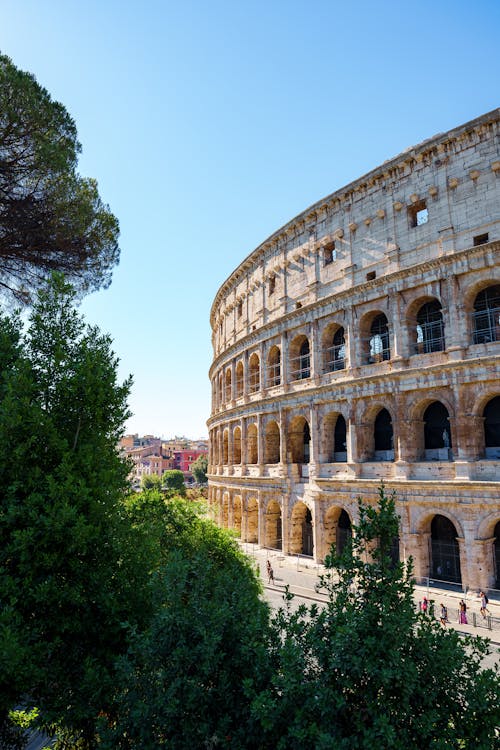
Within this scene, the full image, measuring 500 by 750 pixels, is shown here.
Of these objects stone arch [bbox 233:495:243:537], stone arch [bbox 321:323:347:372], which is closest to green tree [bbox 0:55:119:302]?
stone arch [bbox 321:323:347:372]

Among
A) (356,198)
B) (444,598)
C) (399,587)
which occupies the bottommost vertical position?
(444,598)

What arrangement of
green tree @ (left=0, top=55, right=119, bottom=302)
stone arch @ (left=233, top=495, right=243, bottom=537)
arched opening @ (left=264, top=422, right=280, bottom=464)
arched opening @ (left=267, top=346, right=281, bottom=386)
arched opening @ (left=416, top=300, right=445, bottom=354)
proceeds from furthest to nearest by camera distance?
stone arch @ (left=233, top=495, right=243, bottom=537) → arched opening @ (left=267, top=346, right=281, bottom=386) → arched opening @ (left=264, top=422, right=280, bottom=464) → arched opening @ (left=416, top=300, right=445, bottom=354) → green tree @ (left=0, top=55, right=119, bottom=302)

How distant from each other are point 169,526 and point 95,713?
836 cm

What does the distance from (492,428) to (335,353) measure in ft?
26.7

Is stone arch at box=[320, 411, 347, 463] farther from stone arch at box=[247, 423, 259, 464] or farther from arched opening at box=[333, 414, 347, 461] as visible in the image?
stone arch at box=[247, 423, 259, 464]

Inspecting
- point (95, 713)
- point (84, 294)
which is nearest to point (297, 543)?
point (84, 294)

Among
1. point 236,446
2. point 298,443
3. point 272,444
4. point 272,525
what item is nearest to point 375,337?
point 298,443

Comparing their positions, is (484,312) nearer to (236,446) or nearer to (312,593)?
(312,593)

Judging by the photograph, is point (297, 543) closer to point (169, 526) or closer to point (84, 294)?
point (169, 526)

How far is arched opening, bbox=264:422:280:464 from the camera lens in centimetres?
2636

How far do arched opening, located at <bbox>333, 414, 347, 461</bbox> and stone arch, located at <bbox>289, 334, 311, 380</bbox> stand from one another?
10.9ft

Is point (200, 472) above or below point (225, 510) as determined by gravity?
above

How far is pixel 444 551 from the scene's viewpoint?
1852 centimetres

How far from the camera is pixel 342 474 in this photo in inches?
828
